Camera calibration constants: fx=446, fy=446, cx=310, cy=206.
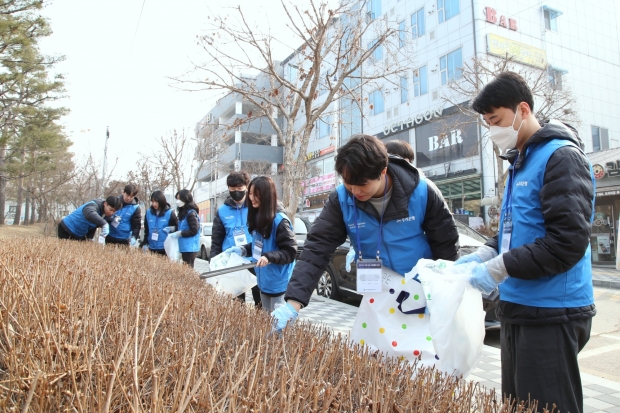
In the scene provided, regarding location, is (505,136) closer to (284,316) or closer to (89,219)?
(284,316)

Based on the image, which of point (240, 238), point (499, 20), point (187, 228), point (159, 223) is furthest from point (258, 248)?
point (499, 20)

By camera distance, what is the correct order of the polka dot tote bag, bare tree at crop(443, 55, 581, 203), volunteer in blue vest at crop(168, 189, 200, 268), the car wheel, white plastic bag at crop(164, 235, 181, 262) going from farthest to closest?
bare tree at crop(443, 55, 581, 203) → the car wheel → white plastic bag at crop(164, 235, 181, 262) → volunteer in blue vest at crop(168, 189, 200, 268) → the polka dot tote bag

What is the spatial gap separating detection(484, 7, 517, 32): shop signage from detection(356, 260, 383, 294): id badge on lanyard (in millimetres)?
22038

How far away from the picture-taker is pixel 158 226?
655 centimetres

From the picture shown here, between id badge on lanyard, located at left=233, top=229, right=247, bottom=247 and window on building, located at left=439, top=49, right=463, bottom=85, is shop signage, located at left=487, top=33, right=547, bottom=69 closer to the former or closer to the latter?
window on building, located at left=439, top=49, right=463, bottom=85

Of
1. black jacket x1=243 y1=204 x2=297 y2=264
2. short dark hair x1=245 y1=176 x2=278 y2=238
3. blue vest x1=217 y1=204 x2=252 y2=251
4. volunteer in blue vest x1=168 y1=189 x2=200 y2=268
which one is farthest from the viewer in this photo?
volunteer in blue vest x1=168 y1=189 x2=200 y2=268

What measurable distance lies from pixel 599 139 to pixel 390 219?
84.5 ft

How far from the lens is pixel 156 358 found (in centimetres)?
146

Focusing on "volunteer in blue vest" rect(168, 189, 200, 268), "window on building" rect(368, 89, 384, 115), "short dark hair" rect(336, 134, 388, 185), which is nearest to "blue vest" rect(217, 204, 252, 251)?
"volunteer in blue vest" rect(168, 189, 200, 268)

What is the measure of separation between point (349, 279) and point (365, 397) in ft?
20.0

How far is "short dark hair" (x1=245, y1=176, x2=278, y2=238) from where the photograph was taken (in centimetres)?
340

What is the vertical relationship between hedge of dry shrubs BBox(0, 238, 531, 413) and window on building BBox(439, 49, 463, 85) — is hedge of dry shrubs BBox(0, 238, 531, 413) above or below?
below

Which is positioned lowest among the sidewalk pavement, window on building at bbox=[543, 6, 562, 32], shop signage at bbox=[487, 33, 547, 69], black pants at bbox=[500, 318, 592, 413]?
the sidewalk pavement

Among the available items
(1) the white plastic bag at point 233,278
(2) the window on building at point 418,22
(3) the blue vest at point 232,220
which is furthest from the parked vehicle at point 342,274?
(2) the window on building at point 418,22
